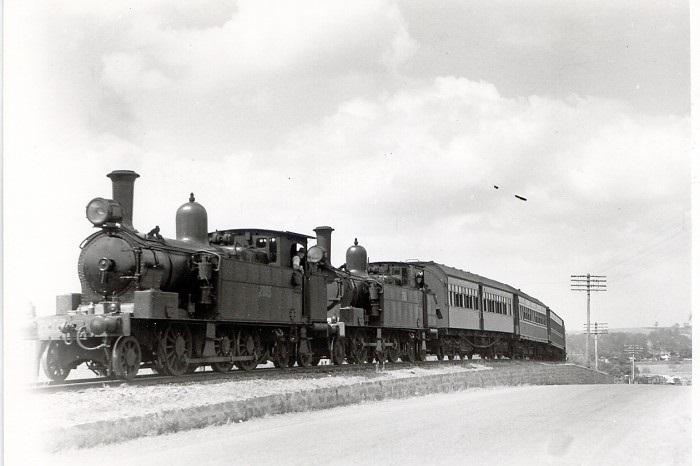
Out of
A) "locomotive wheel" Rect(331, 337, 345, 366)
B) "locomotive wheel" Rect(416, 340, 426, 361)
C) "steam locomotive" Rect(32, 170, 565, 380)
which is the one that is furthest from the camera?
"locomotive wheel" Rect(416, 340, 426, 361)

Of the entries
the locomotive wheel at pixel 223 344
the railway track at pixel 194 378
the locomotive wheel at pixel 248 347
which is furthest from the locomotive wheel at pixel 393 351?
the locomotive wheel at pixel 223 344

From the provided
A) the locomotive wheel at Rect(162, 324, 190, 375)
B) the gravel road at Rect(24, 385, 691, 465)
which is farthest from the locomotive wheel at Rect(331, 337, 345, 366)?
the gravel road at Rect(24, 385, 691, 465)

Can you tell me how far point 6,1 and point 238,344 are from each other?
844 centimetres

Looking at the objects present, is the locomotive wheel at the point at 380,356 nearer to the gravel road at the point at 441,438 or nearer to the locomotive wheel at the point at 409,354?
the locomotive wheel at the point at 409,354

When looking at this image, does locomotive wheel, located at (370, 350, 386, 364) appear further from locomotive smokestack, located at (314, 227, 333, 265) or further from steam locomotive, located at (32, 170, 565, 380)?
locomotive smokestack, located at (314, 227, 333, 265)

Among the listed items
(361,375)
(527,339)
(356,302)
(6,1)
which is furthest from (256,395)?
(527,339)

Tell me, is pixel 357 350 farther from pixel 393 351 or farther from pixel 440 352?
pixel 440 352

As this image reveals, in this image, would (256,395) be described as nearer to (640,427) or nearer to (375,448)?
(375,448)

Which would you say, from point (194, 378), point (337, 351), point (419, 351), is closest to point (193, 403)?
point (194, 378)

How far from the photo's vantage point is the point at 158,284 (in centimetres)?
1399

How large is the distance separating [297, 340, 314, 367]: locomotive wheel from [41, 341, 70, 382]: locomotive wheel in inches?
254

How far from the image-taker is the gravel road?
809 centimetres

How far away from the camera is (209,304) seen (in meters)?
14.7

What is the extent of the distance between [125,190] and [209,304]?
2841 millimetres
